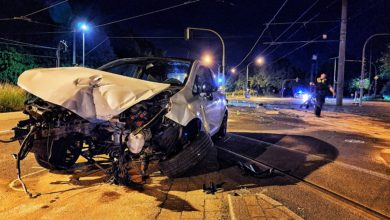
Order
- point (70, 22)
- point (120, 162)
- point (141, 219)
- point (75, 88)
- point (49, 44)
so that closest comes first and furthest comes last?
point (141, 219), point (75, 88), point (120, 162), point (49, 44), point (70, 22)

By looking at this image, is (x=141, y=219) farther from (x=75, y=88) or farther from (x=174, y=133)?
(x=75, y=88)

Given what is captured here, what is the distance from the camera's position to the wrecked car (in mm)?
4516

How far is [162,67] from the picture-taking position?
680 cm

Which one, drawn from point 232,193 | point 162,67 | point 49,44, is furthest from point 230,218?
point 49,44

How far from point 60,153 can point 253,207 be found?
3.17 meters

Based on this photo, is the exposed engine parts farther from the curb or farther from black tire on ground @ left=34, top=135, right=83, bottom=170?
the curb

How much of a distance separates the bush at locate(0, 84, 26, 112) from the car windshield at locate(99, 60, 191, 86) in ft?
45.9

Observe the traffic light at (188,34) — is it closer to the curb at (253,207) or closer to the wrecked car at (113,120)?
the wrecked car at (113,120)

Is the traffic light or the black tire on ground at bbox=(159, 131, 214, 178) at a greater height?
the traffic light

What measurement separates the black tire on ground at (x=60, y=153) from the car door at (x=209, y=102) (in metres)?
2.19

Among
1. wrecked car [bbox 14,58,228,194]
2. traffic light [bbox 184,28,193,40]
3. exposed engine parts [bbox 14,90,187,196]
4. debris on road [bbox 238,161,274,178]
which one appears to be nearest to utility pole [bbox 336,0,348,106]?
traffic light [bbox 184,28,193,40]

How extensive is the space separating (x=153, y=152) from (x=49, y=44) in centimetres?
3359

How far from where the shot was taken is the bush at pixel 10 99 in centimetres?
1822

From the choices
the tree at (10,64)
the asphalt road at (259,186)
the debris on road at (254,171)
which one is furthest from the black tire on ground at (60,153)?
the tree at (10,64)
